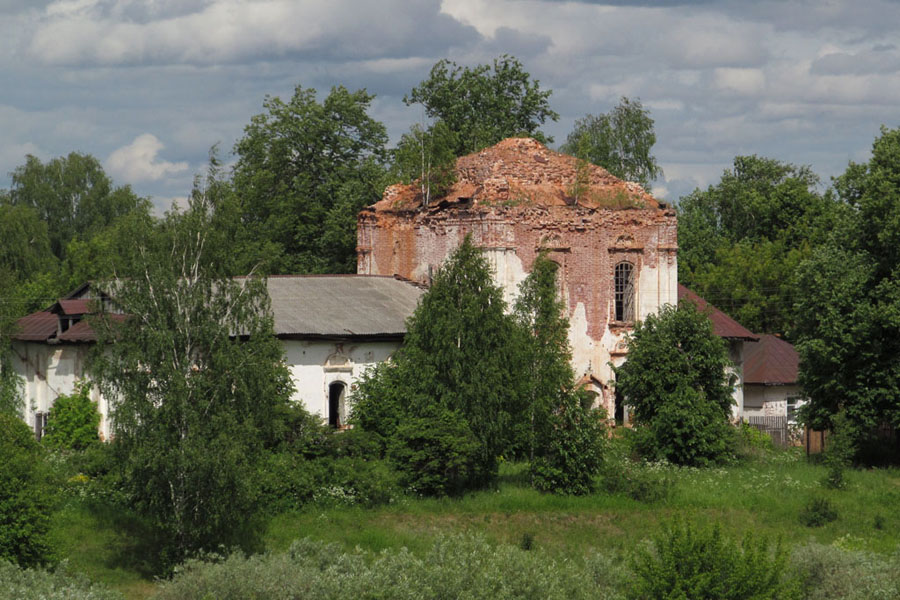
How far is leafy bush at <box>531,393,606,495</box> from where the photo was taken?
2683 centimetres

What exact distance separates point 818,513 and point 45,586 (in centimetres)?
1501

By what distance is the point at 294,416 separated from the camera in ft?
90.3

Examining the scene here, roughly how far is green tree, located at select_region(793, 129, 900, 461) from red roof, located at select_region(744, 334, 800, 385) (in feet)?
24.0

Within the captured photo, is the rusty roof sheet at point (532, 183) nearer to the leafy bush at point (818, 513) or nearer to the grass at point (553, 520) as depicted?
the grass at point (553, 520)

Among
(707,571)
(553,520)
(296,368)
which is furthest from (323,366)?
(707,571)

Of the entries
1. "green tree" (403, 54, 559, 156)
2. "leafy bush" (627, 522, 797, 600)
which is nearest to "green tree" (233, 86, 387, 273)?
"green tree" (403, 54, 559, 156)

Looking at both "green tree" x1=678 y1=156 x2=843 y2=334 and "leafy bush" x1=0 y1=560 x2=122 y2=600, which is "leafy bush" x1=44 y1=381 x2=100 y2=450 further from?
"green tree" x1=678 y1=156 x2=843 y2=334

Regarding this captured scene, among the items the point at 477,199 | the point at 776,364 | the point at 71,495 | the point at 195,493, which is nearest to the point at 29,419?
the point at 71,495

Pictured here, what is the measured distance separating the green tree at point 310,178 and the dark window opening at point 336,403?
566 inches

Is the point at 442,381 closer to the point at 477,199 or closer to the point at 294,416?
the point at 294,416

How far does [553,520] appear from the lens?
84.1 feet

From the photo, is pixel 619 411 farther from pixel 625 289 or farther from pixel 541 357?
pixel 541 357

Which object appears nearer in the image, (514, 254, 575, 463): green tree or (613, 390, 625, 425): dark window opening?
(514, 254, 575, 463): green tree

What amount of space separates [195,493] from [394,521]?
16.3 feet
